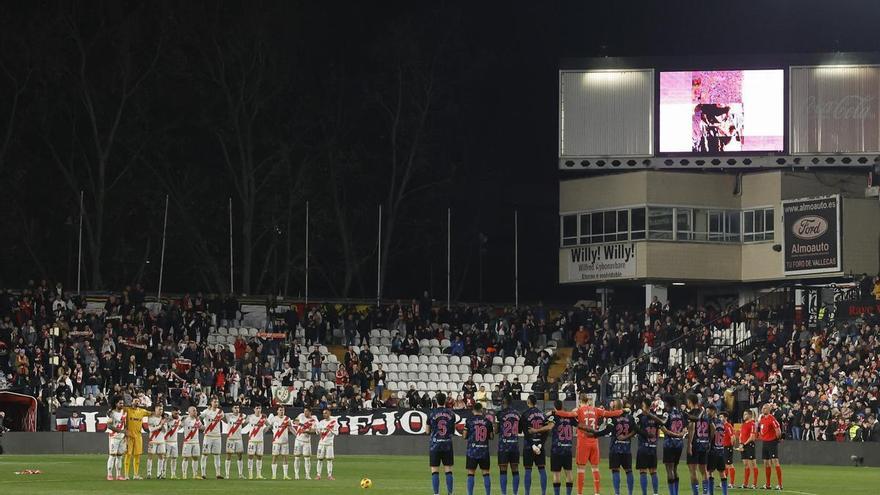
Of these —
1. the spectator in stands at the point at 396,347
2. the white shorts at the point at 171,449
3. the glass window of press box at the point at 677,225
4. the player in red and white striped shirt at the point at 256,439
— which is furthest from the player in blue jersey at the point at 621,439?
the glass window of press box at the point at 677,225

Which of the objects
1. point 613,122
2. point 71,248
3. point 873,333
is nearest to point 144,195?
point 71,248

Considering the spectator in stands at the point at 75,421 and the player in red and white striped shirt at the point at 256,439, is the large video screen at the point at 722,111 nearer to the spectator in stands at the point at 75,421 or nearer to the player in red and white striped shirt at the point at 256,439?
the spectator in stands at the point at 75,421

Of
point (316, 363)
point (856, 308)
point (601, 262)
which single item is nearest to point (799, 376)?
point (856, 308)

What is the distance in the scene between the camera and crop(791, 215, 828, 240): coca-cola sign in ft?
239

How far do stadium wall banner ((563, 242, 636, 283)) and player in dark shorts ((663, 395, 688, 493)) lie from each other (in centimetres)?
4085

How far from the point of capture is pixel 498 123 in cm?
9025

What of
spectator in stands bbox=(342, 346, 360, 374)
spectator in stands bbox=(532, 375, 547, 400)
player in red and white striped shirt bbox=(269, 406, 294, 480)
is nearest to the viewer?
player in red and white striped shirt bbox=(269, 406, 294, 480)

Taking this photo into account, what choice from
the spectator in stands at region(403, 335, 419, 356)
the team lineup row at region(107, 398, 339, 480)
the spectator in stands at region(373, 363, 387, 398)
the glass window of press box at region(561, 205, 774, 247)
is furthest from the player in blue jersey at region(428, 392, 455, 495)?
the glass window of press box at region(561, 205, 774, 247)

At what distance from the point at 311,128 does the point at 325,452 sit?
4091 centimetres

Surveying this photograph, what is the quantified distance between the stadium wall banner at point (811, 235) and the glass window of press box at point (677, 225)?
5.55ft

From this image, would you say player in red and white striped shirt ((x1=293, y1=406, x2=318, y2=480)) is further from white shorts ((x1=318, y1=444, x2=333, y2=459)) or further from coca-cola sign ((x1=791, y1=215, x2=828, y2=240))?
coca-cola sign ((x1=791, y1=215, x2=828, y2=240))

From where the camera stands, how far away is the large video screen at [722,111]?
74750 mm

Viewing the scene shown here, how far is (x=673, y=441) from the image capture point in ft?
117

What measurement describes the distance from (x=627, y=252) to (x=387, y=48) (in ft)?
55.0
